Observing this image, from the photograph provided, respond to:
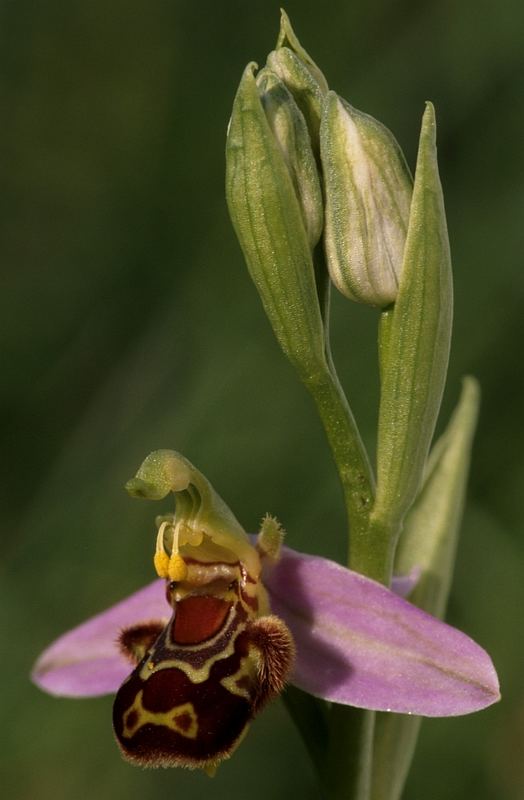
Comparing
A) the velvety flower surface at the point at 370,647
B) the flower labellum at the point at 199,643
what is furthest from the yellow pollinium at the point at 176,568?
the velvety flower surface at the point at 370,647

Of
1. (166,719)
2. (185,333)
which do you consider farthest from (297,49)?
(185,333)

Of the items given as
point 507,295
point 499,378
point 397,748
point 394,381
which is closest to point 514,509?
point 499,378

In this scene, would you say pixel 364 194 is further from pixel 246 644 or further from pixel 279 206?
pixel 246 644

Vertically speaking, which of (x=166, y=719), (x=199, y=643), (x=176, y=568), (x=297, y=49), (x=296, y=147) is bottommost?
(x=166, y=719)

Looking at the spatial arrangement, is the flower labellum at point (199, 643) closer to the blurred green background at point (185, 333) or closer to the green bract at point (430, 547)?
the green bract at point (430, 547)

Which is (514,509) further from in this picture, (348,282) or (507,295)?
(348,282)

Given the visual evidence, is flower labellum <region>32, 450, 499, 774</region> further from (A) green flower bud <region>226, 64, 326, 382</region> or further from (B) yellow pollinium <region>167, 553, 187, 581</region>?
(A) green flower bud <region>226, 64, 326, 382</region>
